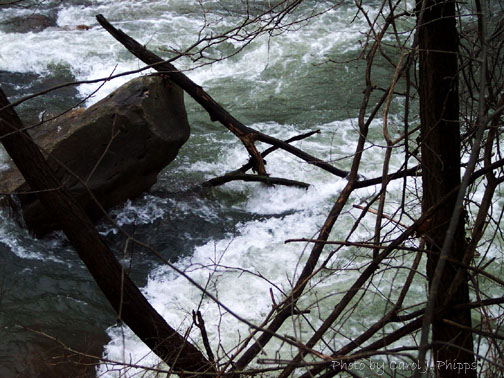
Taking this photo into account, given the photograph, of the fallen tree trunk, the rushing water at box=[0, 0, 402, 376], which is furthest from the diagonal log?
the fallen tree trunk

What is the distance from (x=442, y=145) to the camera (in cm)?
265

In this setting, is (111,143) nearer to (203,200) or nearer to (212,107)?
(212,107)

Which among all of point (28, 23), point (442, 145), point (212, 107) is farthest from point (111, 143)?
point (28, 23)

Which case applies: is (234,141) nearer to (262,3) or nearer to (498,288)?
(498,288)

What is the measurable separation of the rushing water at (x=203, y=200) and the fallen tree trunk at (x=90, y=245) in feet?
0.86

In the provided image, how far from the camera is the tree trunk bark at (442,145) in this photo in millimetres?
2564

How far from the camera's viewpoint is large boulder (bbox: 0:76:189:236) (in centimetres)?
546

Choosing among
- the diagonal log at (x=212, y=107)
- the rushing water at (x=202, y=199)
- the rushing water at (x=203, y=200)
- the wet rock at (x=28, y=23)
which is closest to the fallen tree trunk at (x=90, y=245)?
the rushing water at (x=203, y=200)

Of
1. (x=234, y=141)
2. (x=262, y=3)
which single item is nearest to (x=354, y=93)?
(x=234, y=141)

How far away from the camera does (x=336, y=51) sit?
9430 mm

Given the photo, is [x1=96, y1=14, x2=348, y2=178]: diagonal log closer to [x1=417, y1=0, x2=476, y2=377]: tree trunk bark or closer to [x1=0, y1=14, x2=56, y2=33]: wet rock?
[x1=417, y1=0, x2=476, y2=377]: tree trunk bark

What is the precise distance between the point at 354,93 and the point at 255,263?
3759 millimetres

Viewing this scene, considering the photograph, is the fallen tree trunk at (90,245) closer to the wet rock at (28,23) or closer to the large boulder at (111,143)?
the large boulder at (111,143)

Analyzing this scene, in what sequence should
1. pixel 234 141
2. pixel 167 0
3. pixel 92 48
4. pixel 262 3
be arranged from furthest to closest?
pixel 167 0
pixel 262 3
pixel 92 48
pixel 234 141
